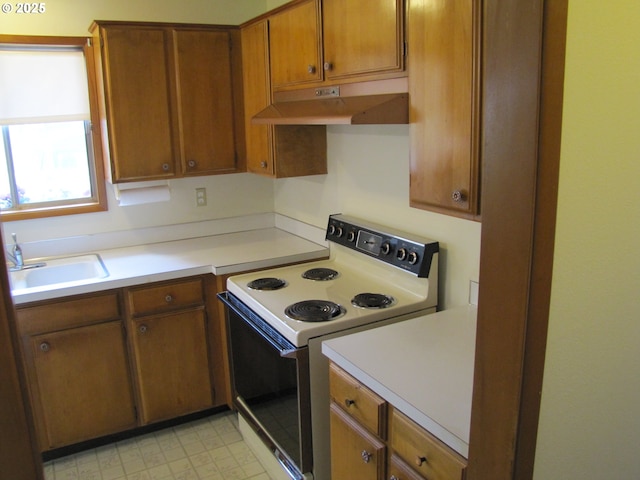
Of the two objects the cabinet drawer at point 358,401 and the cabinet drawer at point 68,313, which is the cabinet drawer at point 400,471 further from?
the cabinet drawer at point 68,313

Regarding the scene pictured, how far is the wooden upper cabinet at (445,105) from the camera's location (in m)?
1.54

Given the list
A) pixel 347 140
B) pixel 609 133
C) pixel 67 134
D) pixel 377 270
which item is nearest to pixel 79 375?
pixel 67 134

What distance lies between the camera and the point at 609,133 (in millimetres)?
815

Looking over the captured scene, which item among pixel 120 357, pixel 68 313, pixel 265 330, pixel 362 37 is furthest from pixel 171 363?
pixel 362 37

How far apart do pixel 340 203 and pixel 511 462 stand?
2068mm

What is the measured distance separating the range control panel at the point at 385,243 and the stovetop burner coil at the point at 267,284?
0.37 metres

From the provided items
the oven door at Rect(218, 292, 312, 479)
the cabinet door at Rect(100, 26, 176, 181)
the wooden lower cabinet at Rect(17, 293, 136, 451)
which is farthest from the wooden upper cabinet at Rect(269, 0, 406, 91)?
the wooden lower cabinet at Rect(17, 293, 136, 451)

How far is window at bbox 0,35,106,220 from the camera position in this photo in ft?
9.34

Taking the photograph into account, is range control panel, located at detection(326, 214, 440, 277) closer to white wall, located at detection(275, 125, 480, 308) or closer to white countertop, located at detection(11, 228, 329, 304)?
white wall, located at detection(275, 125, 480, 308)

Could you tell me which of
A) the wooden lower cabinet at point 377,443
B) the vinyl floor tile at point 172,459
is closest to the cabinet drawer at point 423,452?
the wooden lower cabinet at point 377,443

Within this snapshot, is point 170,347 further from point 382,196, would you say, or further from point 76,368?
point 382,196

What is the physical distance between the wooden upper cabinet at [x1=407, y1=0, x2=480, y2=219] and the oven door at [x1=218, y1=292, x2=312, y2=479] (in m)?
0.79

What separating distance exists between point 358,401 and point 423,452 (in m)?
0.31

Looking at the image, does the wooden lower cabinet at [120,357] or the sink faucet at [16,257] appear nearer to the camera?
the wooden lower cabinet at [120,357]
